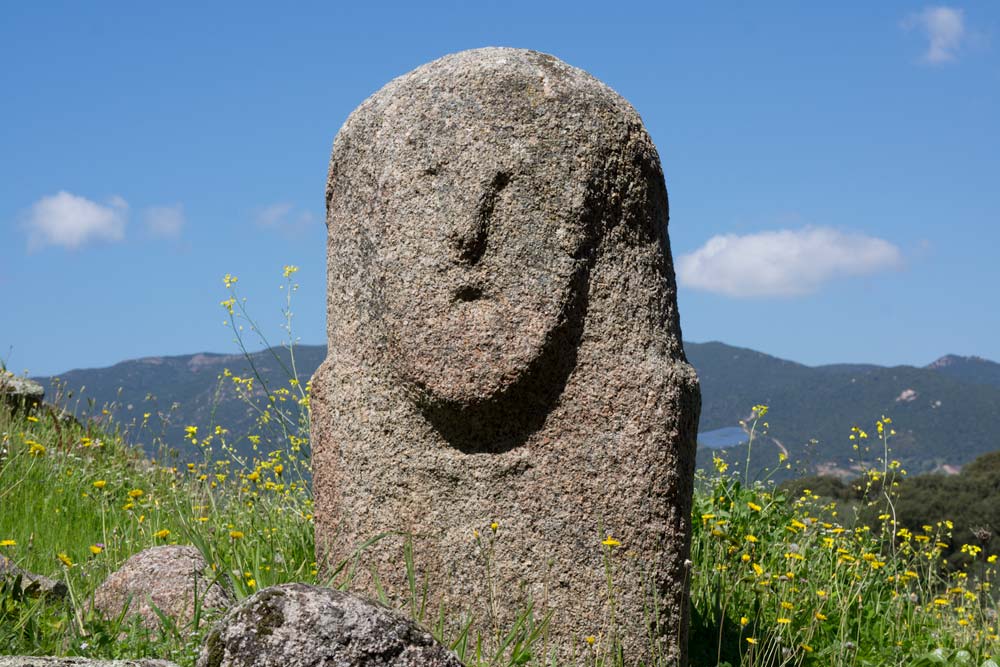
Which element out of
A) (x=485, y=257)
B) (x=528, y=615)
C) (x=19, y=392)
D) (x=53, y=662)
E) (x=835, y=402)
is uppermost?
(x=835, y=402)

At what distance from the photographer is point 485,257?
12.1 ft

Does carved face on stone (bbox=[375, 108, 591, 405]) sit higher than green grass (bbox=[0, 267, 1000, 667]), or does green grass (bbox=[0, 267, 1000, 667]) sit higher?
carved face on stone (bbox=[375, 108, 591, 405])

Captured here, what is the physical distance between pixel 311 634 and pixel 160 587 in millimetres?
1757

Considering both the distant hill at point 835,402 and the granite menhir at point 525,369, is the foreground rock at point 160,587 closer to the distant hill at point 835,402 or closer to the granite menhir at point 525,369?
the granite menhir at point 525,369

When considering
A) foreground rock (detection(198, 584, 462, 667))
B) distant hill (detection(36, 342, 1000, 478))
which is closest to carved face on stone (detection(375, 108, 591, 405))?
foreground rock (detection(198, 584, 462, 667))

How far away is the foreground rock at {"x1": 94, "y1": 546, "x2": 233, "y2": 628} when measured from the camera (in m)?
3.97

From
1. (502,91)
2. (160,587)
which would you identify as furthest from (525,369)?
A: (160,587)

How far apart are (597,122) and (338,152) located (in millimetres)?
1123

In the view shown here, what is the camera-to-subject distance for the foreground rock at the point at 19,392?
1005 cm

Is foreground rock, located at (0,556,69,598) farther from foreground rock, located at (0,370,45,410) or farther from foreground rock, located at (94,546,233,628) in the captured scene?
foreground rock, located at (0,370,45,410)

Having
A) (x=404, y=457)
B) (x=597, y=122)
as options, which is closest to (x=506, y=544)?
(x=404, y=457)

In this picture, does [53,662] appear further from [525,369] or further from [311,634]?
[525,369]

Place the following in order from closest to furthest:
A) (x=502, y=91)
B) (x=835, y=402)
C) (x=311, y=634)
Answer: (x=311, y=634), (x=502, y=91), (x=835, y=402)

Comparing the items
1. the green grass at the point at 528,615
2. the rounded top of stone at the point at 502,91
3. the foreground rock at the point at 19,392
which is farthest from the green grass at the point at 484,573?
the foreground rock at the point at 19,392
